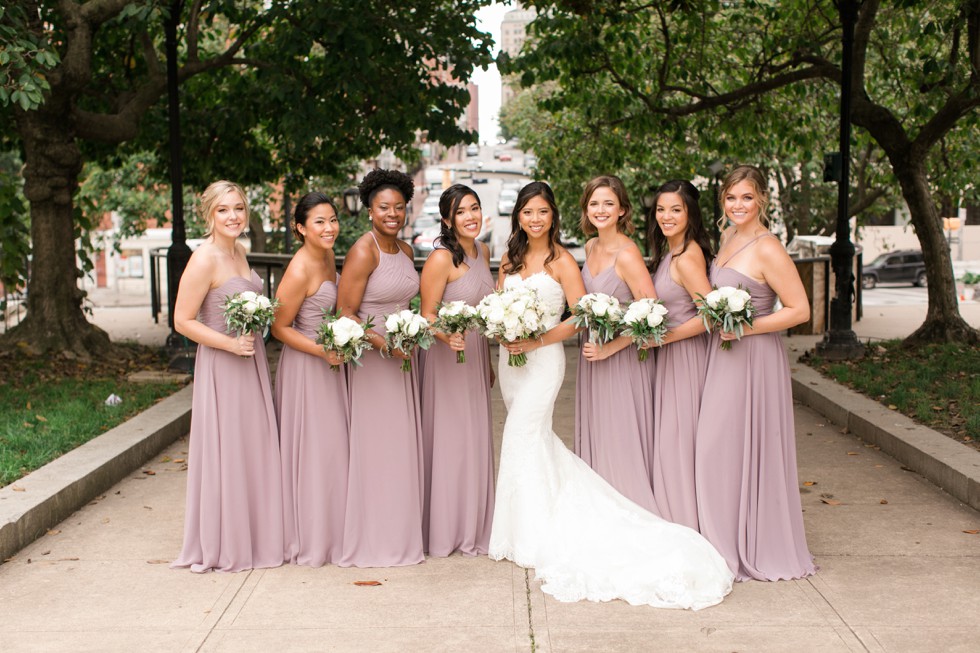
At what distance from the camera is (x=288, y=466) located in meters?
6.05

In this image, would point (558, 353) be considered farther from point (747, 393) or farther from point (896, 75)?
point (896, 75)

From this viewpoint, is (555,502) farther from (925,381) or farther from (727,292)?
(925,381)

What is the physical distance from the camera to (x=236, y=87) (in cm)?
1731

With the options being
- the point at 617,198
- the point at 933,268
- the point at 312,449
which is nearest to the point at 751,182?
the point at 617,198

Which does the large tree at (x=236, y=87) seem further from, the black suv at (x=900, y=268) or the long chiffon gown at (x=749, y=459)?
the black suv at (x=900, y=268)

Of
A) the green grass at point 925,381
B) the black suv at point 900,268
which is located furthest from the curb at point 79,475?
the black suv at point 900,268

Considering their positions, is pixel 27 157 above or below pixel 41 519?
above

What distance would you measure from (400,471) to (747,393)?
1990 mm

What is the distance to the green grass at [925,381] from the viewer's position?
9.21 m

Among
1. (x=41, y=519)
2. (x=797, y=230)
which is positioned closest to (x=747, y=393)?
(x=41, y=519)

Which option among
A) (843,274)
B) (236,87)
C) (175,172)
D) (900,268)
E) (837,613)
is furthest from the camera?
(900,268)

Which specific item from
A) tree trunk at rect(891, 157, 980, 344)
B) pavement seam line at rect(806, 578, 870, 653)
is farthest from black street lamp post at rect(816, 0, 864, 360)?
pavement seam line at rect(806, 578, 870, 653)

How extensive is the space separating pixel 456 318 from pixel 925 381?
7.16 m

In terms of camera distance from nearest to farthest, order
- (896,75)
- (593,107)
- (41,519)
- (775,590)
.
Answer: (775,590) < (41,519) < (896,75) < (593,107)
